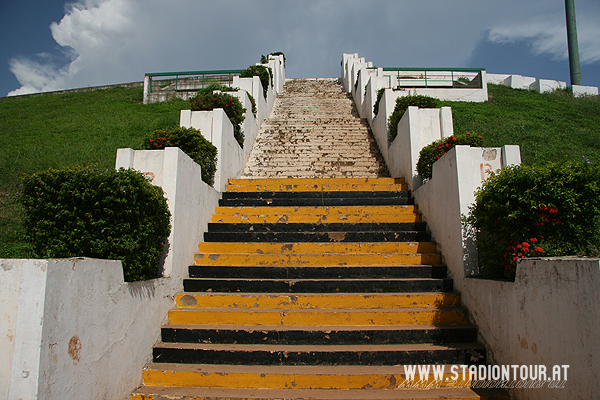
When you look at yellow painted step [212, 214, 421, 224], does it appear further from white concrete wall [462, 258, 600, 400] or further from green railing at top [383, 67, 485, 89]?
green railing at top [383, 67, 485, 89]

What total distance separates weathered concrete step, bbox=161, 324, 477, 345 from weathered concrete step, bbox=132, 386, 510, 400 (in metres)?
0.52

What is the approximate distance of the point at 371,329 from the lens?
345cm

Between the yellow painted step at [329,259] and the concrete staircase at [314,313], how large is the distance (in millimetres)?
14

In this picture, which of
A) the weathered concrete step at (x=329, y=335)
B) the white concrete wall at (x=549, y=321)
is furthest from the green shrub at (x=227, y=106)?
the white concrete wall at (x=549, y=321)

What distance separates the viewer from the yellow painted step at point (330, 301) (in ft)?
12.6

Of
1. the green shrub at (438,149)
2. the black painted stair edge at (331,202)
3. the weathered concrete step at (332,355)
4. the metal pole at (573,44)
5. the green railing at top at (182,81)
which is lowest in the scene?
the weathered concrete step at (332,355)

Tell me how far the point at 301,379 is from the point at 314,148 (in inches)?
270

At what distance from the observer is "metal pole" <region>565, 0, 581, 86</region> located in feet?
72.1

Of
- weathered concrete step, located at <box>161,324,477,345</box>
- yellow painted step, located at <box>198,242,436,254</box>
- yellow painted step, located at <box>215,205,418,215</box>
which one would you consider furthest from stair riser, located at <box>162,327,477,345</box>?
yellow painted step, located at <box>215,205,418,215</box>

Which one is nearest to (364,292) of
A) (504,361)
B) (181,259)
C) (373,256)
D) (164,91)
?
(373,256)

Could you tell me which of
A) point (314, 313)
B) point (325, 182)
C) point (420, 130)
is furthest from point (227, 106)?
point (314, 313)

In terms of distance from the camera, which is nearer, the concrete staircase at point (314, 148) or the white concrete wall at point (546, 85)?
the concrete staircase at point (314, 148)

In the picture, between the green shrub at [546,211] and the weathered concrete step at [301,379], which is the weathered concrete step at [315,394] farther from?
the green shrub at [546,211]

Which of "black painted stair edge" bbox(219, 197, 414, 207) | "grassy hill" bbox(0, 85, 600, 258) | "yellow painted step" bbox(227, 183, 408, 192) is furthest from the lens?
"grassy hill" bbox(0, 85, 600, 258)
